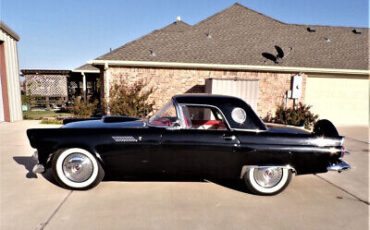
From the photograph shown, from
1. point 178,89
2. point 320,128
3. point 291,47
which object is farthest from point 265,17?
point 320,128

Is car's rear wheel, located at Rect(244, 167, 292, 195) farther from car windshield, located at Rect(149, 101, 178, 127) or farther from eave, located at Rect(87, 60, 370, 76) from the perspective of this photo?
eave, located at Rect(87, 60, 370, 76)

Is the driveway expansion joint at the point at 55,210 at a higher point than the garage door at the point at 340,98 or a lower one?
lower

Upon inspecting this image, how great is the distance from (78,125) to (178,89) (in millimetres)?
5884

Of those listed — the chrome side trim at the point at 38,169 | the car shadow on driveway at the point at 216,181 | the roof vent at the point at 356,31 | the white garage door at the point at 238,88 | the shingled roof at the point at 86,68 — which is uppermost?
the roof vent at the point at 356,31

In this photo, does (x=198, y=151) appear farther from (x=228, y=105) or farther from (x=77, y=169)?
(x=77, y=169)

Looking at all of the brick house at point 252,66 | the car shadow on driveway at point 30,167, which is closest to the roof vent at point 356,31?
the brick house at point 252,66

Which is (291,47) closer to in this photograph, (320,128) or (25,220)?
(320,128)

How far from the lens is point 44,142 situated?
285 cm

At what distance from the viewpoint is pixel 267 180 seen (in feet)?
9.89

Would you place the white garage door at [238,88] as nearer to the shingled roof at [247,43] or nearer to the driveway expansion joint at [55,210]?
the shingled roof at [247,43]

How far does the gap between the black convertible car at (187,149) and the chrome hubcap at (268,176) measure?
2 cm

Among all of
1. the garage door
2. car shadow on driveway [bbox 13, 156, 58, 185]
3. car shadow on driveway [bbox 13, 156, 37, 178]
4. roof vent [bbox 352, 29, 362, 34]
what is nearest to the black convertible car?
car shadow on driveway [bbox 13, 156, 58, 185]

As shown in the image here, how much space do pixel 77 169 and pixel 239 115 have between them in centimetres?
249

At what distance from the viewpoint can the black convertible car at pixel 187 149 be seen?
285 centimetres
